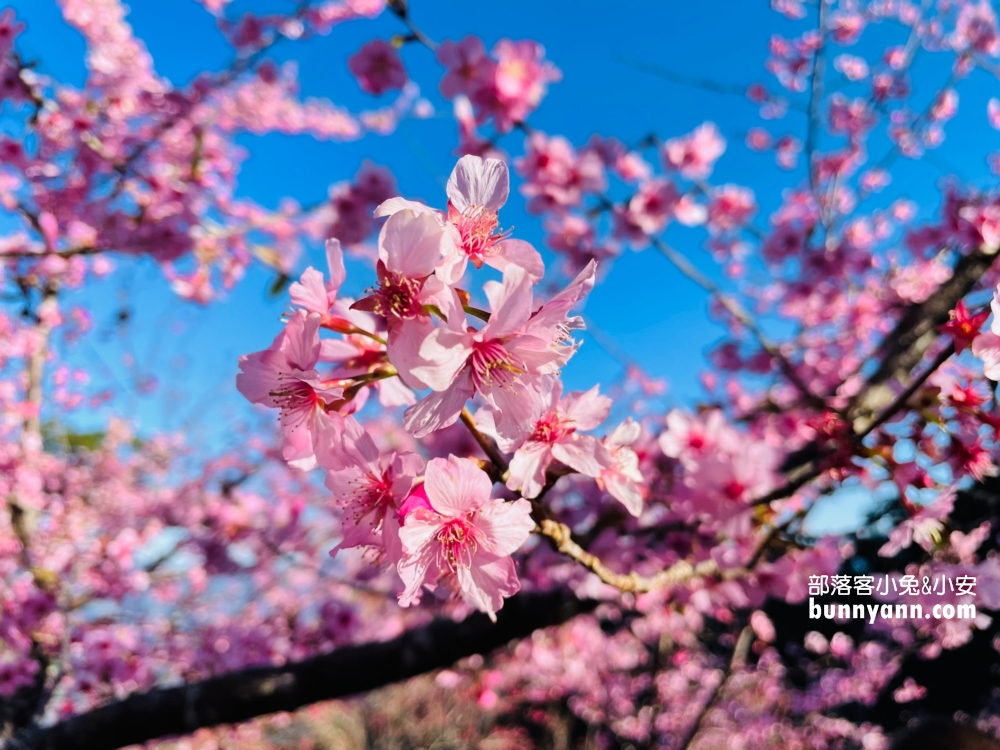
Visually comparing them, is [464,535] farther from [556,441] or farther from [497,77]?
[497,77]

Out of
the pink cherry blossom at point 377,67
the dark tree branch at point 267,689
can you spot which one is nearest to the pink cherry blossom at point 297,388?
the dark tree branch at point 267,689

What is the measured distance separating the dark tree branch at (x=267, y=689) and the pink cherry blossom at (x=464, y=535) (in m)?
1.39

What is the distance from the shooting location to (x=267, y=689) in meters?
2.07

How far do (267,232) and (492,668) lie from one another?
20.0 ft

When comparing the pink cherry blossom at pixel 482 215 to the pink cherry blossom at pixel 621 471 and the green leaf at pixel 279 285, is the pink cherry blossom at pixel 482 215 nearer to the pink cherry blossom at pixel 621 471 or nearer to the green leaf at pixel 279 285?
the pink cherry blossom at pixel 621 471

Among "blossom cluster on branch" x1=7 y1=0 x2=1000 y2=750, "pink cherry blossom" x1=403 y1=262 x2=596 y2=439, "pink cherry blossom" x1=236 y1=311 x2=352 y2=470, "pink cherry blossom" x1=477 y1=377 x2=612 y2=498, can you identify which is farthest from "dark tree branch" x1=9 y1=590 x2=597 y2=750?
"pink cherry blossom" x1=403 y1=262 x2=596 y2=439

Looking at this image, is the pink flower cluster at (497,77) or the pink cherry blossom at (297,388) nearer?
A: the pink cherry blossom at (297,388)

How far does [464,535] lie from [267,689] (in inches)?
68.2

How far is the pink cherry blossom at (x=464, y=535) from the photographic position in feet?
2.62

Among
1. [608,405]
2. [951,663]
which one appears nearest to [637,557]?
[608,405]

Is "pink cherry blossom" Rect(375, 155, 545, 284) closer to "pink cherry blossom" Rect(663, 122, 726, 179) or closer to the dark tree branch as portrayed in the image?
the dark tree branch

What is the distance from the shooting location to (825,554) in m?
2.04

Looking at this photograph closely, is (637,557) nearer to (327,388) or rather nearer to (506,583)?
(506,583)

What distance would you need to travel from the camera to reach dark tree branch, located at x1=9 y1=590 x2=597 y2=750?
2.08 m
